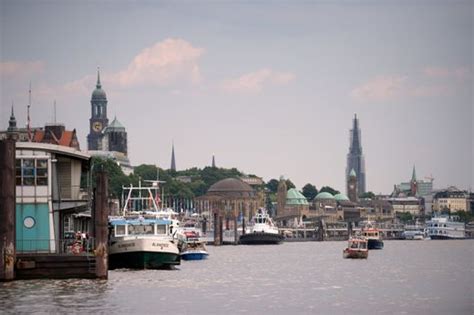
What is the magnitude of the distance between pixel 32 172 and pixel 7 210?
22.0 feet

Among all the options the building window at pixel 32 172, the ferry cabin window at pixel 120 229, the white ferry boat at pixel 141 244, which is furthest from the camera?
the ferry cabin window at pixel 120 229

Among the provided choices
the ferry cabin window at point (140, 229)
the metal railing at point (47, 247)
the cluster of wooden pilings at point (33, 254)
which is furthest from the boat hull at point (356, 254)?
the cluster of wooden pilings at point (33, 254)

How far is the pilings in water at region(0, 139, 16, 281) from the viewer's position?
7806cm

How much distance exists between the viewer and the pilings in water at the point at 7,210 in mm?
78062

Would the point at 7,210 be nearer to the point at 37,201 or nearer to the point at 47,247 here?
the point at 37,201

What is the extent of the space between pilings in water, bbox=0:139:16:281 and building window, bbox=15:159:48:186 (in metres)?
4.89

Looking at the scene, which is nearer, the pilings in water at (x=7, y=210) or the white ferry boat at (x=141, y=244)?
the pilings in water at (x=7, y=210)

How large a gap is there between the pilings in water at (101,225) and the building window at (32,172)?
3.64 m

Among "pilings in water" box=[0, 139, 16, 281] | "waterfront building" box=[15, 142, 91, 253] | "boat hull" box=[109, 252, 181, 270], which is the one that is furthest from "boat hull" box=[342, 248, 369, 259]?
"pilings in water" box=[0, 139, 16, 281]

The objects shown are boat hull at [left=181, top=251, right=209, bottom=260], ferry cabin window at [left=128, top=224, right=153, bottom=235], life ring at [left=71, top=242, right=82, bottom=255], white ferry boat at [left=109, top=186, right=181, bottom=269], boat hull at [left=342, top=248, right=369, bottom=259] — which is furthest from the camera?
boat hull at [left=342, top=248, right=369, bottom=259]

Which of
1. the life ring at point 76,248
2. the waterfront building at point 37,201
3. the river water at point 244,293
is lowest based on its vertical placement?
the river water at point 244,293

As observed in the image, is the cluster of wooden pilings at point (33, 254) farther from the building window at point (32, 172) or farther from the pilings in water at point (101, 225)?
the building window at point (32, 172)

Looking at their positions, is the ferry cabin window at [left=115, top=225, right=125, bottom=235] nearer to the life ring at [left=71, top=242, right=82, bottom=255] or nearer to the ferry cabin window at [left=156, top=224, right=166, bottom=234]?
the ferry cabin window at [left=156, top=224, right=166, bottom=234]

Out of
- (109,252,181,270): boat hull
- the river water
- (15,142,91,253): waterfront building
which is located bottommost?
the river water
